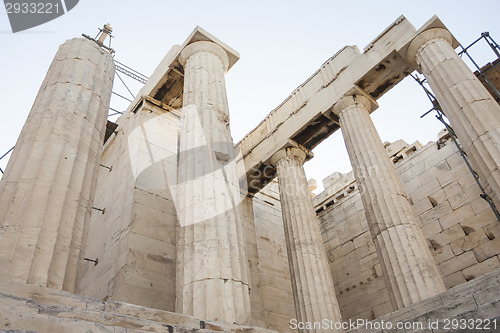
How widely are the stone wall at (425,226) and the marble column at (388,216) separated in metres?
4.24

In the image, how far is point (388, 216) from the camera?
10.9 meters

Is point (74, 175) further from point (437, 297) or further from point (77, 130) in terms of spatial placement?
point (437, 297)

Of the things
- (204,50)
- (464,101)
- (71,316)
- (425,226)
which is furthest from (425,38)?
(71,316)

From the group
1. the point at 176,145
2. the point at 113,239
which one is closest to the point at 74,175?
the point at 113,239

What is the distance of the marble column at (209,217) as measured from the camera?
7039mm

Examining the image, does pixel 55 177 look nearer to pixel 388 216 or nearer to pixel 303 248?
pixel 388 216

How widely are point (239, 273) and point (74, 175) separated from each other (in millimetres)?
3453

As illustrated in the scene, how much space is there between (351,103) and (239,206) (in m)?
6.85

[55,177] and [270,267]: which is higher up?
[270,267]

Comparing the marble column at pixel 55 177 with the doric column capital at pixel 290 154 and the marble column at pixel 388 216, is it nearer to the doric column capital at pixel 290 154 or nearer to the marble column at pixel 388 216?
the marble column at pixel 388 216

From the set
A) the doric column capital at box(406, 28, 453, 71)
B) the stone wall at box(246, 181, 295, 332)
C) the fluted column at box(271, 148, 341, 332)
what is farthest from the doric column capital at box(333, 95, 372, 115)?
the stone wall at box(246, 181, 295, 332)

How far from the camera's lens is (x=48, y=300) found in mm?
5020

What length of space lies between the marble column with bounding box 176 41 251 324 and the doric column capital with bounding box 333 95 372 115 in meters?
4.69

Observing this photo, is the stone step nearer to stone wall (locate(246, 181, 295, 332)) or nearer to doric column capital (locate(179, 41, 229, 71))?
doric column capital (locate(179, 41, 229, 71))
